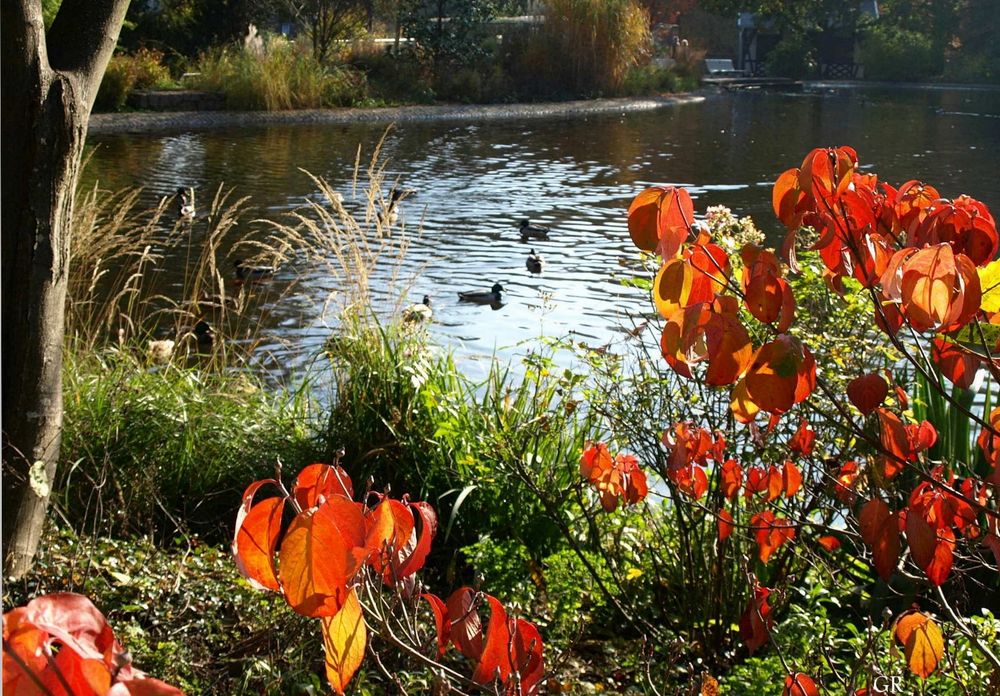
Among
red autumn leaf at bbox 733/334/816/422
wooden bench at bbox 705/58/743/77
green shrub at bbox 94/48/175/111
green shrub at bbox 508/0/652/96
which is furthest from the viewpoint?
wooden bench at bbox 705/58/743/77

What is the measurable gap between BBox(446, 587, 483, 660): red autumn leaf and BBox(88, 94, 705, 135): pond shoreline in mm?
15781

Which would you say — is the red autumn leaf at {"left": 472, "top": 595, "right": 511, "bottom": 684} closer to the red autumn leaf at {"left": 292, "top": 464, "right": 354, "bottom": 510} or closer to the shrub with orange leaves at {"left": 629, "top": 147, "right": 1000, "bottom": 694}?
the red autumn leaf at {"left": 292, "top": 464, "right": 354, "bottom": 510}

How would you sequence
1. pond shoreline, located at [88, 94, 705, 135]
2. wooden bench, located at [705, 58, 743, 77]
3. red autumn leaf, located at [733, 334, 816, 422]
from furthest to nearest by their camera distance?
wooden bench, located at [705, 58, 743, 77], pond shoreline, located at [88, 94, 705, 135], red autumn leaf, located at [733, 334, 816, 422]

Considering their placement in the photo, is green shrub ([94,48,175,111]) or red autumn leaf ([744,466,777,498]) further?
green shrub ([94,48,175,111])

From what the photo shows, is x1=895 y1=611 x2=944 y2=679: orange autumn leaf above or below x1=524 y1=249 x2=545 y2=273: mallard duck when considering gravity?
above

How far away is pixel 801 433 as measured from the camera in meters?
2.34

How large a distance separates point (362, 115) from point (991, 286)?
18.0 meters

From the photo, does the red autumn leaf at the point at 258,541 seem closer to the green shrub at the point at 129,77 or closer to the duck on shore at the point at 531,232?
the duck on shore at the point at 531,232

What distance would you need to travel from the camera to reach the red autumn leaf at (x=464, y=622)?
118 centimetres

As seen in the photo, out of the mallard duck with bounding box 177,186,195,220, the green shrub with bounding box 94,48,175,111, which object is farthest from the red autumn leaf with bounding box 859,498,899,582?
the green shrub with bounding box 94,48,175,111

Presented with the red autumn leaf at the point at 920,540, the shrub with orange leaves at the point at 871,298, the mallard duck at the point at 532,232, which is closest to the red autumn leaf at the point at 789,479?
the shrub with orange leaves at the point at 871,298

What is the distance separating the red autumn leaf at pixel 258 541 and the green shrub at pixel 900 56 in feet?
120

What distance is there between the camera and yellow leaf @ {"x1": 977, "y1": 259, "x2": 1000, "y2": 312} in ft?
3.86

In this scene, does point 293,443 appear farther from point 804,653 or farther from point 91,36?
point 804,653
